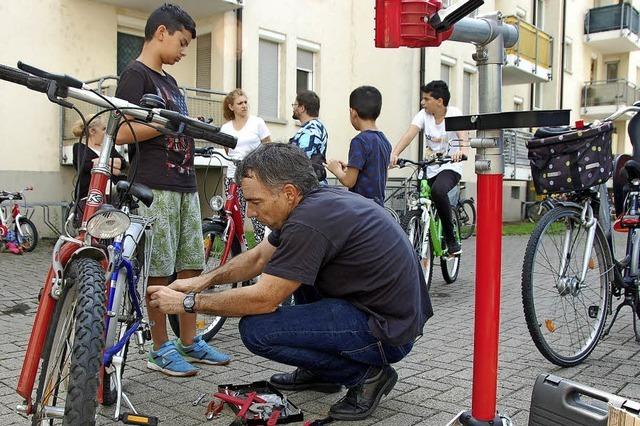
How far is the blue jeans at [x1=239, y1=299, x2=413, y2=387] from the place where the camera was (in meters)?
2.99

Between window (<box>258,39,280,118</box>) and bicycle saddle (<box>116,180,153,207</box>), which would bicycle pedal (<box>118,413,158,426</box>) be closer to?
bicycle saddle (<box>116,180,153,207</box>)

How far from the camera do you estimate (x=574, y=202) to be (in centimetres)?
399

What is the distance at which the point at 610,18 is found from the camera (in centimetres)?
2741

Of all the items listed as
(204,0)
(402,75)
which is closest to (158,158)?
(204,0)

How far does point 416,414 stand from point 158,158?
6.15ft

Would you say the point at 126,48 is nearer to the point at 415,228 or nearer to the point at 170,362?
the point at 415,228

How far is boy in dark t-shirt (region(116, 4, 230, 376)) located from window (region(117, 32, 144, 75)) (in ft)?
31.4

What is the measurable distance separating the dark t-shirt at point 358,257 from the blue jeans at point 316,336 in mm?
71

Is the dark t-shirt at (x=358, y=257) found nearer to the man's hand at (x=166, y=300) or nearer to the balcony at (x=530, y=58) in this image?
the man's hand at (x=166, y=300)

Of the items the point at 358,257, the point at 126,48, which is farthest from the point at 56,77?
the point at 126,48

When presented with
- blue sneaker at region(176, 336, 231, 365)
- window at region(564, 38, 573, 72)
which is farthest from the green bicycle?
window at region(564, 38, 573, 72)

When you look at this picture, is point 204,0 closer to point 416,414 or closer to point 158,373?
point 158,373

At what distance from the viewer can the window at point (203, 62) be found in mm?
13875

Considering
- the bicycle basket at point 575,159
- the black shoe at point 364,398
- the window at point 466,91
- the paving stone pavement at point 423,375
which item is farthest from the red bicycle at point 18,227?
the window at point 466,91
